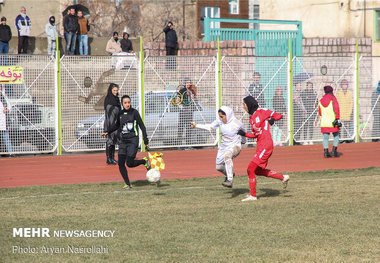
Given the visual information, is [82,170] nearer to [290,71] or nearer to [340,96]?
[290,71]

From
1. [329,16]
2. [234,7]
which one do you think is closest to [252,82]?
[329,16]

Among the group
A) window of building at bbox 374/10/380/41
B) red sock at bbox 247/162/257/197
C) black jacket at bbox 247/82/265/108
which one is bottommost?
red sock at bbox 247/162/257/197

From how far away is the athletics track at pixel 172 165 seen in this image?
15891mm

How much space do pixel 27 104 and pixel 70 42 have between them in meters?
4.81

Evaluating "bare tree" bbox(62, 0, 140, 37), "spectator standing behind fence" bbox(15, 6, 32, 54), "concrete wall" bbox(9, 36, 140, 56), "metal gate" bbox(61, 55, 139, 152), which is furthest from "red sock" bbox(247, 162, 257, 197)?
"bare tree" bbox(62, 0, 140, 37)

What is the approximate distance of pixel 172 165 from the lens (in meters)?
18.1

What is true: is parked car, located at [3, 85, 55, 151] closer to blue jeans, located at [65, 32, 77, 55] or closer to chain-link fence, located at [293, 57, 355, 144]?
blue jeans, located at [65, 32, 77, 55]

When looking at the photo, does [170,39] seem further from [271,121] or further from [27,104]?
[271,121]

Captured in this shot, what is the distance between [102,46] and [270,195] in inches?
617

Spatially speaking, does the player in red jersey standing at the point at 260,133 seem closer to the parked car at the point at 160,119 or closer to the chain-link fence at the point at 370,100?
the parked car at the point at 160,119

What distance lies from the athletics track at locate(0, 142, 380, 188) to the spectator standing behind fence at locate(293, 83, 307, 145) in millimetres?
984

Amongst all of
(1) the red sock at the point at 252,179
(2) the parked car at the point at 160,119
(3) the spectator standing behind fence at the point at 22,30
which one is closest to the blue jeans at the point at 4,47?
(3) the spectator standing behind fence at the point at 22,30

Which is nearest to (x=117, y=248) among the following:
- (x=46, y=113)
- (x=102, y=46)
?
(x=46, y=113)

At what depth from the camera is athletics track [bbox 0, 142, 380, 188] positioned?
1589cm
